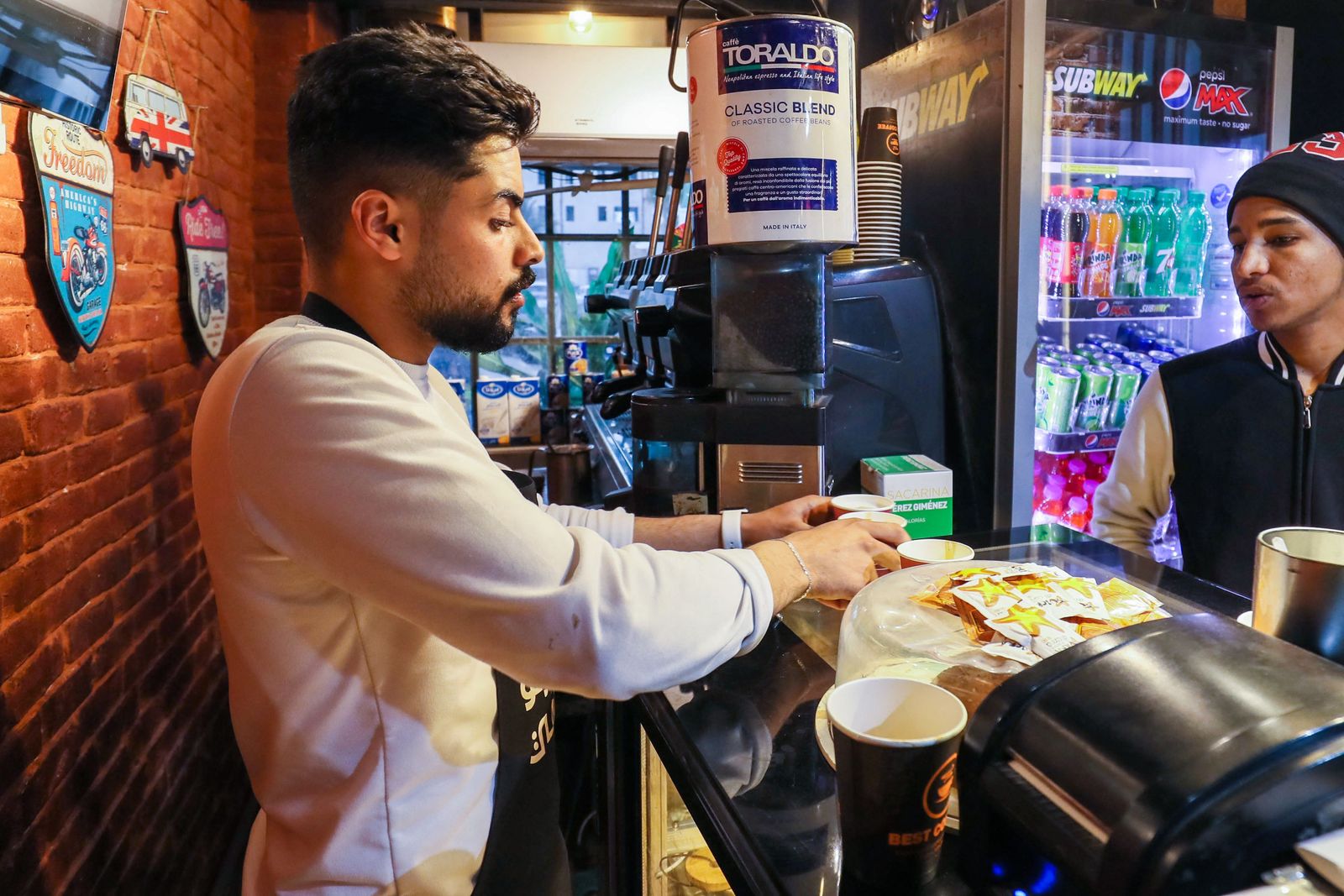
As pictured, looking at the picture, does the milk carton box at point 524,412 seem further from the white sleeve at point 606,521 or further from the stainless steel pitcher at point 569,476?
the white sleeve at point 606,521

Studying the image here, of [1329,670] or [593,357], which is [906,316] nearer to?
[1329,670]

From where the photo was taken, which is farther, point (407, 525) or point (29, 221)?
point (29, 221)

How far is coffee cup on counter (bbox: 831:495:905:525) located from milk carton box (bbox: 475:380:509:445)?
3.83 m

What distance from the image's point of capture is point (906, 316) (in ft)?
7.04

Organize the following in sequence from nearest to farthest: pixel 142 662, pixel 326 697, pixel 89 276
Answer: pixel 326 697, pixel 89 276, pixel 142 662

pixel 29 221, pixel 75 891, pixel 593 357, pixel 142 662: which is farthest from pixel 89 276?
pixel 593 357

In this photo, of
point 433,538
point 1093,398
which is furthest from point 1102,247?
point 433,538

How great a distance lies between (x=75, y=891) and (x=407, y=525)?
165 centimetres

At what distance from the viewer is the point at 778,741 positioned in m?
1.05

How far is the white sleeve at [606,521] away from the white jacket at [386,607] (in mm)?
480

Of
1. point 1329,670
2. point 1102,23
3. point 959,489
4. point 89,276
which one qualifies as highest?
point 1102,23

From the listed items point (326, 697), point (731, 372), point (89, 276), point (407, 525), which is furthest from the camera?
point (89, 276)

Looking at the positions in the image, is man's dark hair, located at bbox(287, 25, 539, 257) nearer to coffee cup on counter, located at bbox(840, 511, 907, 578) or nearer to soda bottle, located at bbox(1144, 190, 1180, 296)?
coffee cup on counter, located at bbox(840, 511, 907, 578)

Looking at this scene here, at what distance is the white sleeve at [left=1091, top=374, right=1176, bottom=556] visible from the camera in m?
2.11
